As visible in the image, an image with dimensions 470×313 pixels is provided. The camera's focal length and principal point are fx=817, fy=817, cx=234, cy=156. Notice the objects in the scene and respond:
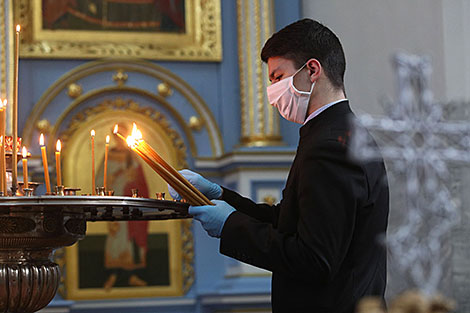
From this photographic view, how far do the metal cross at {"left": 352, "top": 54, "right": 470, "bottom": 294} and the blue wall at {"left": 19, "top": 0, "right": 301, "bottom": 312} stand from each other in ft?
7.32

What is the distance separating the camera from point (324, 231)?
2182 mm

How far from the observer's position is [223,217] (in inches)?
94.5

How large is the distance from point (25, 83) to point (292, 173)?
368cm

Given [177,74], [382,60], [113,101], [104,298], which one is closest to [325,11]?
[382,60]

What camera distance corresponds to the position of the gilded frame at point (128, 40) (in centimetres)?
568

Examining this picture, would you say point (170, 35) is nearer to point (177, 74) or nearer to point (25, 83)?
point (177, 74)

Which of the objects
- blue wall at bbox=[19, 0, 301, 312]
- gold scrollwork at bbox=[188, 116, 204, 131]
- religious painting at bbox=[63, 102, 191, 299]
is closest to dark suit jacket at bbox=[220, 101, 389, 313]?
blue wall at bbox=[19, 0, 301, 312]

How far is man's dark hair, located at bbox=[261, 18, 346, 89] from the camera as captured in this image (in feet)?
8.00

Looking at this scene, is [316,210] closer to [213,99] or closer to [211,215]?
[211,215]

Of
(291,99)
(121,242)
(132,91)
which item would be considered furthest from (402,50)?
(121,242)

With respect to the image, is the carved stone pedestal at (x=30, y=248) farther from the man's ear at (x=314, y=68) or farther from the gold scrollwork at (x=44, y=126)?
the gold scrollwork at (x=44, y=126)

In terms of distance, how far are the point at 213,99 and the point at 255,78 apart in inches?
14.0

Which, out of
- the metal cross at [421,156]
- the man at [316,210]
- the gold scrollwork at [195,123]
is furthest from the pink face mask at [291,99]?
the gold scrollwork at [195,123]

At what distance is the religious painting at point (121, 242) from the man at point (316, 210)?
127 inches
